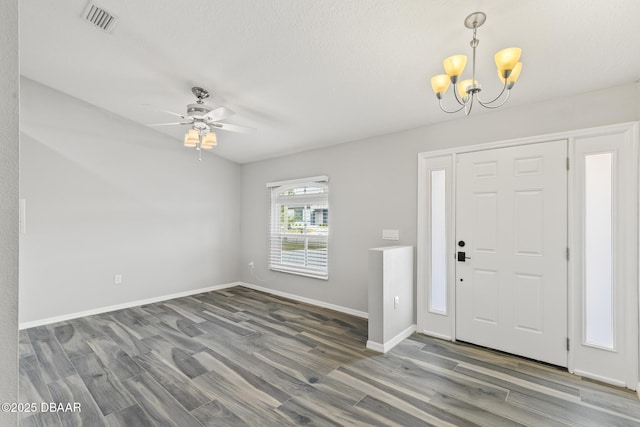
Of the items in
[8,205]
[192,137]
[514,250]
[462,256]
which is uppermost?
[192,137]

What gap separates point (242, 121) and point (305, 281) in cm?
265

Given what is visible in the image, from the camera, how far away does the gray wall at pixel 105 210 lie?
12.5 ft

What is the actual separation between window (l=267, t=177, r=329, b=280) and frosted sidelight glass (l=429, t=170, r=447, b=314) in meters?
1.62

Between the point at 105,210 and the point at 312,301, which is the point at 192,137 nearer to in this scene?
the point at 105,210

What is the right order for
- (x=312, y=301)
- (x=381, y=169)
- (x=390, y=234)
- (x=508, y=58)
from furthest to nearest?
(x=312, y=301) → (x=381, y=169) → (x=390, y=234) → (x=508, y=58)

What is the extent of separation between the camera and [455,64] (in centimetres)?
186

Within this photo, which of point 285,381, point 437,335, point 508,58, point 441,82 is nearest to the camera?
point 508,58

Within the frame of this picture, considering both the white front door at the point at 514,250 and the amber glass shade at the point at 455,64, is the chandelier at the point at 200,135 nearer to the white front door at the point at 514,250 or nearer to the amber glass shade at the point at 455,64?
the amber glass shade at the point at 455,64

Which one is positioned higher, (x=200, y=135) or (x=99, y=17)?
(x=99, y=17)

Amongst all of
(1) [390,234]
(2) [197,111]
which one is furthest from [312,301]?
(2) [197,111]

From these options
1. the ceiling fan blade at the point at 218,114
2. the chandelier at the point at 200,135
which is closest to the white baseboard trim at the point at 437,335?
the ceiling fan blade at the point at 218,114

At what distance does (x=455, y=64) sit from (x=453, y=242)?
6.77 feet

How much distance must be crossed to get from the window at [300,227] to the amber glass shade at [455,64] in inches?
109

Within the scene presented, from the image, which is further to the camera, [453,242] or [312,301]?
[312,301]
